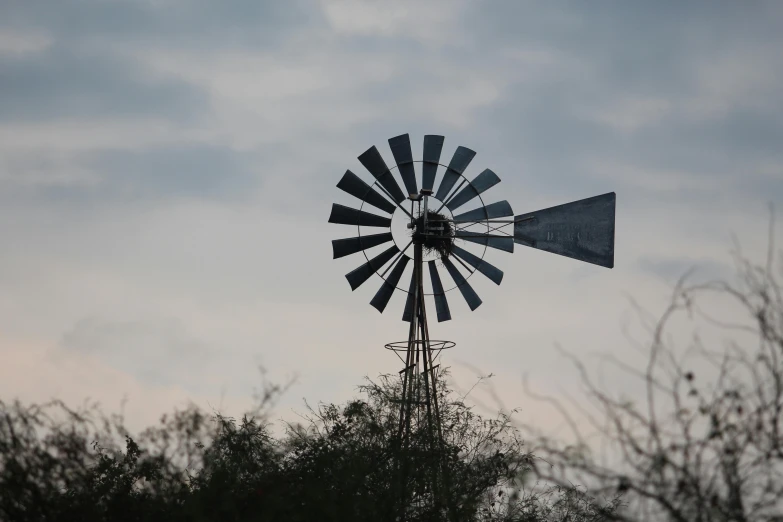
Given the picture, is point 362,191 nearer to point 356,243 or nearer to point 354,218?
point 354,218

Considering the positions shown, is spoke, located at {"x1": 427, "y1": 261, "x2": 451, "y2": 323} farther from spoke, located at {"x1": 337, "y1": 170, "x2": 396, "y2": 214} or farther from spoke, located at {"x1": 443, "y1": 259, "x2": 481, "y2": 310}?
spoke, located at {"x1": 337, "y1": 170, "x2": 396, "y2": 214}

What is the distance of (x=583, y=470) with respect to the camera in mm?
3861

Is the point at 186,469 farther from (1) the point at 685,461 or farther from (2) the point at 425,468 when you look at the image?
(1) the point at 685,461

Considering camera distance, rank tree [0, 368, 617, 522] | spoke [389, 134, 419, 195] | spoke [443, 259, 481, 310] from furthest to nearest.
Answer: spoke [443, 259, 481, 310] < spoke [389, 134, 419, 195] < tree [0, 368, 617, 522]

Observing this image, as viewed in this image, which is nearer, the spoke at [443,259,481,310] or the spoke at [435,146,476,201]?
the spoke at [435,146,476,201]

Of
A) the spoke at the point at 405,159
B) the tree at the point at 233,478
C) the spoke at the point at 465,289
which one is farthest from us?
the spoke at the point at 465,289

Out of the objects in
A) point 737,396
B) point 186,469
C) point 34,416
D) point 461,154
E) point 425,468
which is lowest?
point 737,396

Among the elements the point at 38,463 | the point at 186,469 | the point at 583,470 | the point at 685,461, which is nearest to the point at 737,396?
the point at 685,461

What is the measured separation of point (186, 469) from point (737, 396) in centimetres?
585

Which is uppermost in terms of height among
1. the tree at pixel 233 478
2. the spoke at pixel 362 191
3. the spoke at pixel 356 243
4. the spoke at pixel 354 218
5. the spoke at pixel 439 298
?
the spoke at pixel 362 191

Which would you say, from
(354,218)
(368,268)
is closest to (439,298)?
(368,268)

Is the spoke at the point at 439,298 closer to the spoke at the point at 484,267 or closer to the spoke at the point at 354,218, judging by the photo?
the spoke at the point at 484,267

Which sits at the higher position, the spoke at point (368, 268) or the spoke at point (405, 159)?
the spoke at point (405, 159)

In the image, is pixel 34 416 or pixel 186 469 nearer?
pixel 34 416
